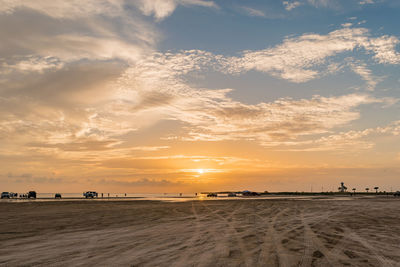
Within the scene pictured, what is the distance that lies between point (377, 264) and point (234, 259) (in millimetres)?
4661

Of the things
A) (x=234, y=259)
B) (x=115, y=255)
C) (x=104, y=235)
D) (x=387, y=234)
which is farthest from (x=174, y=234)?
(x=387, y=234)

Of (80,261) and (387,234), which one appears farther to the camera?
(387,234)

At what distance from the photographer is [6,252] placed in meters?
12.9

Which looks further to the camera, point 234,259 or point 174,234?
point 174,234

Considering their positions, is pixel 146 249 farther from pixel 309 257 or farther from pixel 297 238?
pixel 297 238

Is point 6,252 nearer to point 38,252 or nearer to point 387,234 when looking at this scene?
point 38,252

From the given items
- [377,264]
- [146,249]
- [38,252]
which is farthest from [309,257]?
[38,252]

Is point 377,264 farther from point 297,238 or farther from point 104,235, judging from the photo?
point 104,235

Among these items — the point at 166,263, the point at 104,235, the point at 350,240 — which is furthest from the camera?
the point at 104,235

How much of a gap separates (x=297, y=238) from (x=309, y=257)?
4488 millimetres

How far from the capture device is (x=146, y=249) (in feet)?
43.7

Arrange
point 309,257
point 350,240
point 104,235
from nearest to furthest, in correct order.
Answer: point 309,257 → point 350,240 → point 104,235

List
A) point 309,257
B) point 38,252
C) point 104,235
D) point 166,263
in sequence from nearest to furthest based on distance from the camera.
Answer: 1. point 166,263
2. point 309,257
3. point 38,252
4. point 104,235

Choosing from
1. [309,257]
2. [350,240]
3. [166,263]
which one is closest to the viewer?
[166,263]
